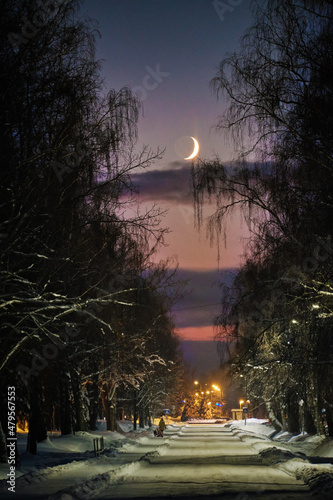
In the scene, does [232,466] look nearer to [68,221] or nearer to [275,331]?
[275,331]

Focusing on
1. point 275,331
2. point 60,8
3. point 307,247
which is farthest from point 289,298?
point 60,8

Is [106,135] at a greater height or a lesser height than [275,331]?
greater

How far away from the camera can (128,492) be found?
14.6 metres

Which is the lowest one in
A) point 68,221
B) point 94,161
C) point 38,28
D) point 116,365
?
point 116,365

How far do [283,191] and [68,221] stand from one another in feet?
16.1

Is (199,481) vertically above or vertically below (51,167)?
below

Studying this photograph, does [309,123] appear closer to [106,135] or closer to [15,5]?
[106,135]

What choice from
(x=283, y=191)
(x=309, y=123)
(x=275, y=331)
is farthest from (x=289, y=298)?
(x=309, y=123)

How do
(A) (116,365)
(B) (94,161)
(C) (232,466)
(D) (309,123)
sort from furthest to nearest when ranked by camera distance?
(A) (116,365), (C) (232,466), (B) (94,161), (D) (309,123)

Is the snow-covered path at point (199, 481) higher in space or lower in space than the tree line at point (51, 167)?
lower

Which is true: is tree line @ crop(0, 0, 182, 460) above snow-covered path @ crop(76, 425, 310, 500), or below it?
above

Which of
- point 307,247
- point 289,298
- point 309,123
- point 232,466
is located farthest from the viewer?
point 232,466

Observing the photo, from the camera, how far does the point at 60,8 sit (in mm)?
12281

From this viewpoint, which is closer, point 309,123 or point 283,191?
point 309,123
